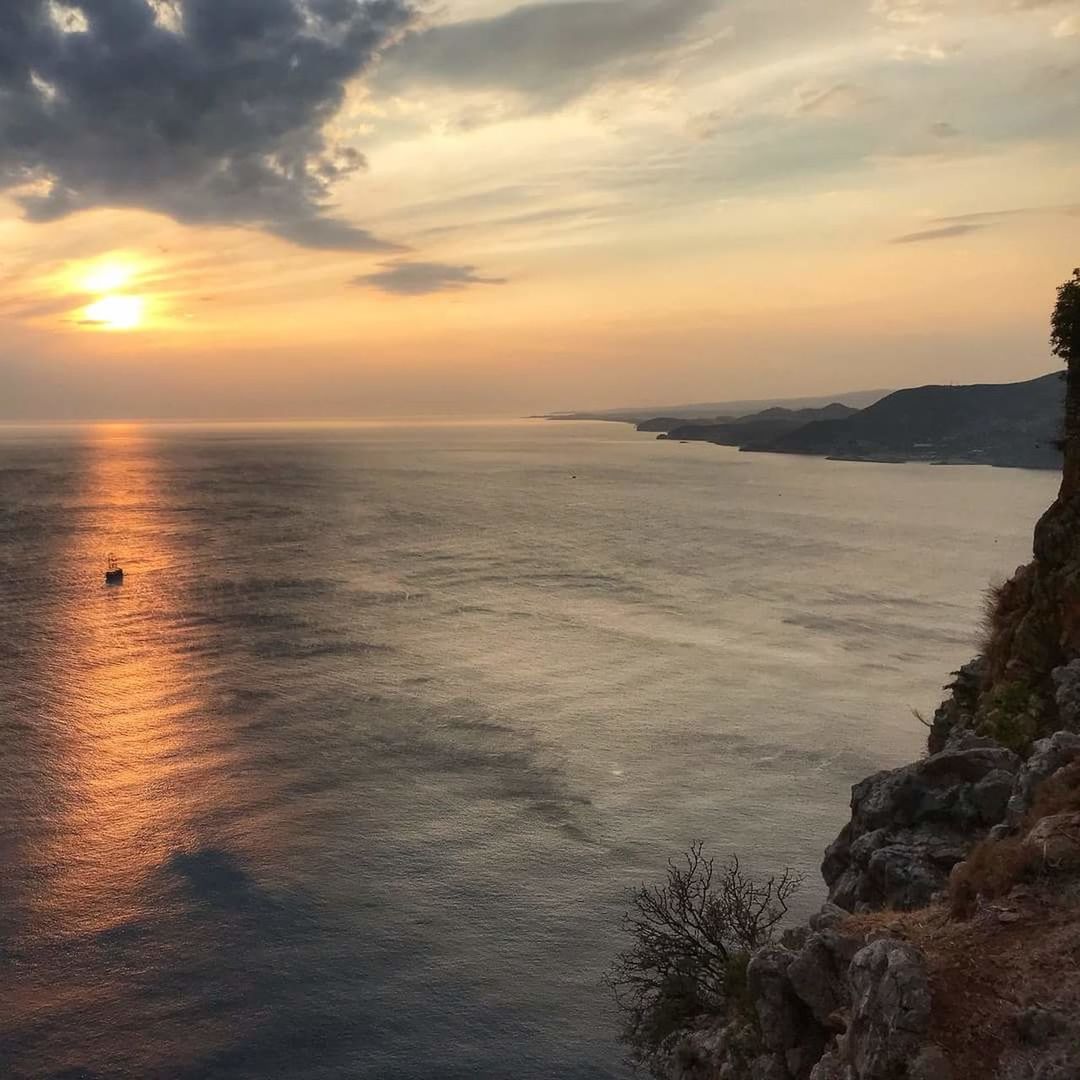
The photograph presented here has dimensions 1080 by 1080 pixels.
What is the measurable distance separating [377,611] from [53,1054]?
247ft

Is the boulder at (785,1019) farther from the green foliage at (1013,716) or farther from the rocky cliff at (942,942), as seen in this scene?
the green foliage at (1013,716)

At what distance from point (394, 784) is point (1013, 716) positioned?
39.3m

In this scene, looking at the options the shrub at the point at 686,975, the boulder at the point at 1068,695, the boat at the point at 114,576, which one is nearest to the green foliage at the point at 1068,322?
the boulder at the point at 1068,695

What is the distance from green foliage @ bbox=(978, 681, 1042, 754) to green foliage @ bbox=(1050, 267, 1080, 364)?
49.9 ft

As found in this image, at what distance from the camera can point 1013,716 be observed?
126 feet

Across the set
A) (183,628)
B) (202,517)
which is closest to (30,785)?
(183,628)

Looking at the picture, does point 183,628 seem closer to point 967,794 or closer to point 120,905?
point 120,905

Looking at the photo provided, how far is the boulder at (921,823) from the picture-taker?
99.5 feet

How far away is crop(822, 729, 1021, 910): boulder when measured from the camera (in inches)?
1193

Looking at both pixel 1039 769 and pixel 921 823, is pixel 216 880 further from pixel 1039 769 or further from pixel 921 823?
pixel 1039 769

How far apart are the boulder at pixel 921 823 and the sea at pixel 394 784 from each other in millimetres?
13991

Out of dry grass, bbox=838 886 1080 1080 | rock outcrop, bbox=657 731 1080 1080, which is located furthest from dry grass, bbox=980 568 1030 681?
dry grass, bbox=838 886 1080 1080

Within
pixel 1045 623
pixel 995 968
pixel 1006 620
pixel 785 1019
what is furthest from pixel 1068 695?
pixel 785 1019

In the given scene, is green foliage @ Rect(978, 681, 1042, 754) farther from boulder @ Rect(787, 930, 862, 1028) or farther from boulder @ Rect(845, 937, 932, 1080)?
boulder @ Rect(845, 937, 932, 1080)
